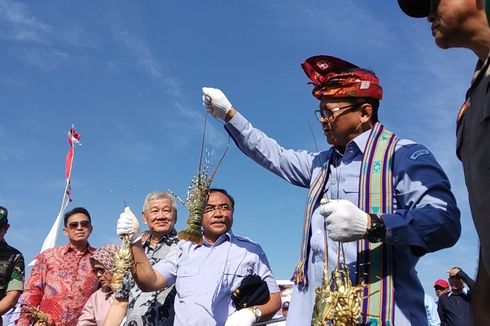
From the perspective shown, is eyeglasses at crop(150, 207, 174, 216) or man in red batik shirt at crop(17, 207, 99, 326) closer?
eyeglasses at crop(150, 207, 174, 216)

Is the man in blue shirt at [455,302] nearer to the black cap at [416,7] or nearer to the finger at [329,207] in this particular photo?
the finger at [329,207]

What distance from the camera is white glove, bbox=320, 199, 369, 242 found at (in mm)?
2977

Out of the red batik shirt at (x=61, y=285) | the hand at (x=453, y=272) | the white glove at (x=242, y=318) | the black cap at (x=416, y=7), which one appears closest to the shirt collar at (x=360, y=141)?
the black cap at (x=416, y=7)

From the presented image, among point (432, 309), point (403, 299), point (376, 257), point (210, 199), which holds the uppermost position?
point (432, 309)

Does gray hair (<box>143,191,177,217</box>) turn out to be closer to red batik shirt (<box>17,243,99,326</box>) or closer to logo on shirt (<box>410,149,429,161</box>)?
red batik shirt (<box>17,243,99,326</box>)

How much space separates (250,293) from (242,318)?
0.26m

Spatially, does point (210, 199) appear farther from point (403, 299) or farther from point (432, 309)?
point (432, 309)

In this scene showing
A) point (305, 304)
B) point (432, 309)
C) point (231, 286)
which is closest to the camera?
point (305, 304)

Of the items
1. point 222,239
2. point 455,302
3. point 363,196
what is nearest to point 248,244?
point 222,239

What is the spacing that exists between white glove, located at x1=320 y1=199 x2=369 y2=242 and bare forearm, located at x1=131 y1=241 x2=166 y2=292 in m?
2.39

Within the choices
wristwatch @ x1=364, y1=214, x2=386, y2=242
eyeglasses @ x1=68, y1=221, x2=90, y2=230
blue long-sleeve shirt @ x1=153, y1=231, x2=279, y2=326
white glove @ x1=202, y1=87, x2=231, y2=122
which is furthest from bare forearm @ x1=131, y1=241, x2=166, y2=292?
eyeglasses @ x1=68, y1=221, x2=90, y2=230

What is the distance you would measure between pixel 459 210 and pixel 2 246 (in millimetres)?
6027

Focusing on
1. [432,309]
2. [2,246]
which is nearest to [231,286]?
[2,246]

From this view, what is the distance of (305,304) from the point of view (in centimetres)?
348
